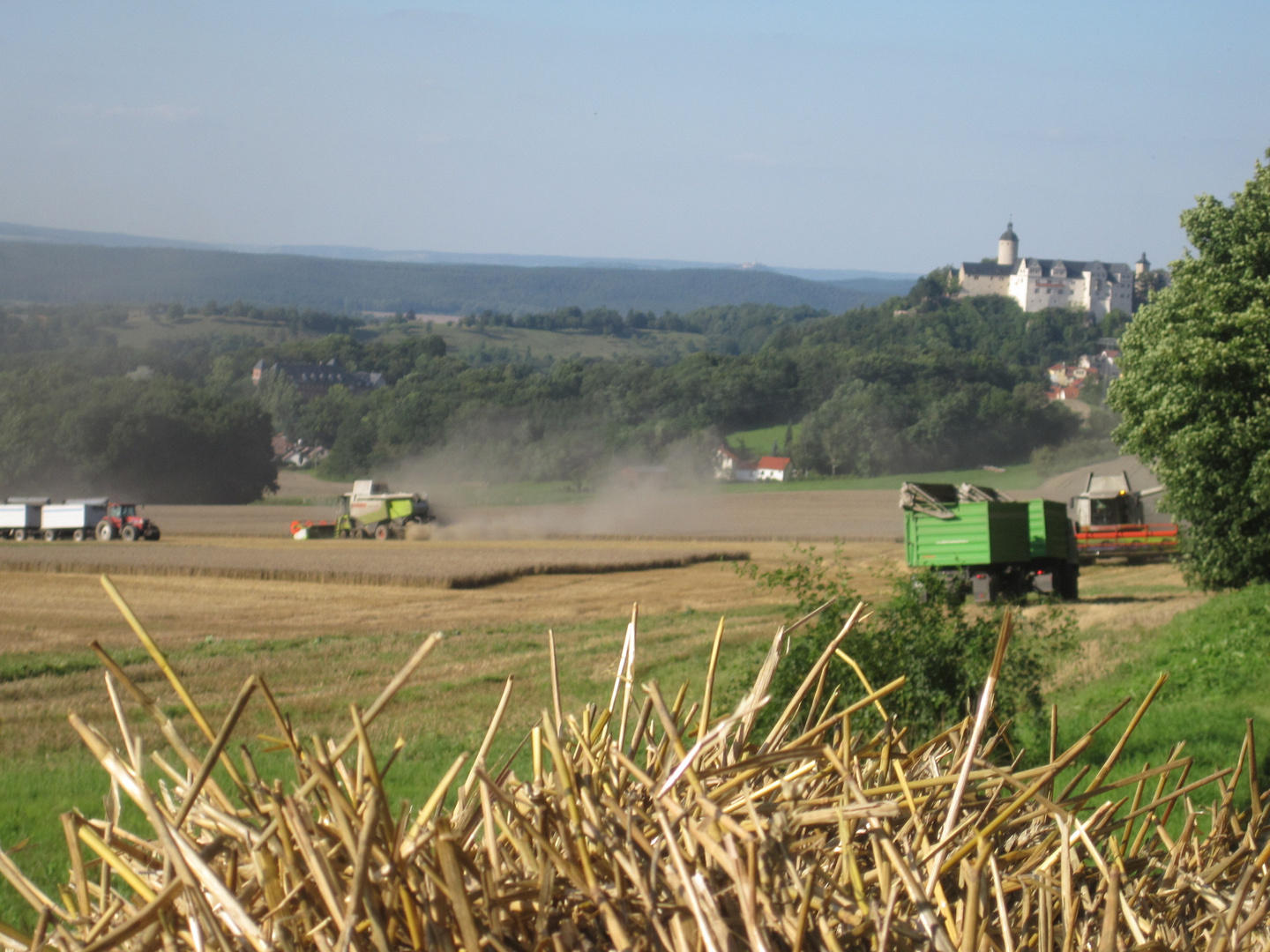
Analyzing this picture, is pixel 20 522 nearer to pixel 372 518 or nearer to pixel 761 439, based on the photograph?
pixel 372 518

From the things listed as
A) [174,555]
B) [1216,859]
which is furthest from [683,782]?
[174,555]

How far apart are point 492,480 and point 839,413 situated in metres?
35.7

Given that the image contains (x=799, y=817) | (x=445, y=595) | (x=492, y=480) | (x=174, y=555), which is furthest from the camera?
(x=492, y=480)

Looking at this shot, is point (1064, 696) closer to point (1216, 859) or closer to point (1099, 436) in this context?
point (1216, 859)

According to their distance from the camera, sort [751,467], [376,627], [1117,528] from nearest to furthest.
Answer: [376,627]
[1117,528]
[751,467]

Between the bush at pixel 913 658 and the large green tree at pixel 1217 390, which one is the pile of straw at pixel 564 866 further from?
the large green tree at pixel 1217 390

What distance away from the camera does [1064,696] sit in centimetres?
1416

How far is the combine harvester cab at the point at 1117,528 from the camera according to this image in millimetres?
39812

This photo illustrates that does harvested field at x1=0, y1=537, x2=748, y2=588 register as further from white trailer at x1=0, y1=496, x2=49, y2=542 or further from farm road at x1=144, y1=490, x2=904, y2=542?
farm road at x1=144, y1=490, x2=904, y2=542

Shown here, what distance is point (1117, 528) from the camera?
132 feet

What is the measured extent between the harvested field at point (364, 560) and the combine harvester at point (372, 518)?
247cm

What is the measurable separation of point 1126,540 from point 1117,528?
0.54 meters

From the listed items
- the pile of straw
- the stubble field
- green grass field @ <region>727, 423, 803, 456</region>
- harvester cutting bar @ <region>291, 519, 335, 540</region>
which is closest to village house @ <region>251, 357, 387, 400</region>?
green grass field @ <region>727, 423, 803, 456</region>

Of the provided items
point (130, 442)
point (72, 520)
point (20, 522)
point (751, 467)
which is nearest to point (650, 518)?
point (72, 520)
